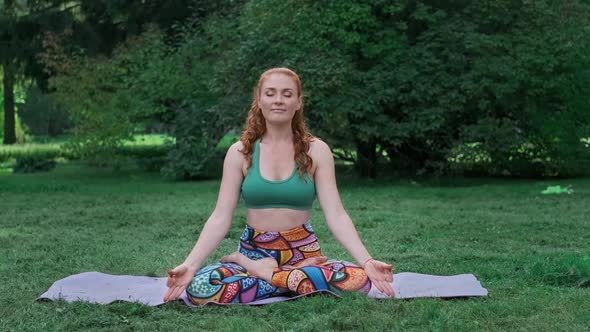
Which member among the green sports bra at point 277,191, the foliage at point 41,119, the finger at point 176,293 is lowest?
the foliage at point 41,119

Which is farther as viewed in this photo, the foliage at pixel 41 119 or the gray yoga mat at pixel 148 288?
the foliage at pixel 41 119

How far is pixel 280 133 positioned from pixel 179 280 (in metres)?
1.03

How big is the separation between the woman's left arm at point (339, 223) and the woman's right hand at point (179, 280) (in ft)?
2.67

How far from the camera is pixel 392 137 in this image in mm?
13008

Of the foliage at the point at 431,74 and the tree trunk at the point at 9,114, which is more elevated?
the foliage at the point at 431,74

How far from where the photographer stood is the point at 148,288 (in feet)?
16.6

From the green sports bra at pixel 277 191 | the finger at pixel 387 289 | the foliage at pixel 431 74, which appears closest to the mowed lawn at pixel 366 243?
the finger at pixel 387 289

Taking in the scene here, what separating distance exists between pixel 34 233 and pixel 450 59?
22.1 feet

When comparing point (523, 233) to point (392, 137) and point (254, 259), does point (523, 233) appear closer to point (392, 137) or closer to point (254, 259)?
point (254, 259)

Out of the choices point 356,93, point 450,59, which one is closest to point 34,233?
point 356,93

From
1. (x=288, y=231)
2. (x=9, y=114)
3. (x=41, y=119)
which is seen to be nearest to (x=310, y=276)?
(x=288, y=231)

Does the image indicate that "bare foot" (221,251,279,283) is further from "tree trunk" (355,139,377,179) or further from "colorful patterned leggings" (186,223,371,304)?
"tree trunk" (355,139,377,179)

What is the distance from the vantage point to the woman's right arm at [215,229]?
4.54 meters

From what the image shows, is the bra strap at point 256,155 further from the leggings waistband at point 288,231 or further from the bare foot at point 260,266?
the bare foot at point 260,266
